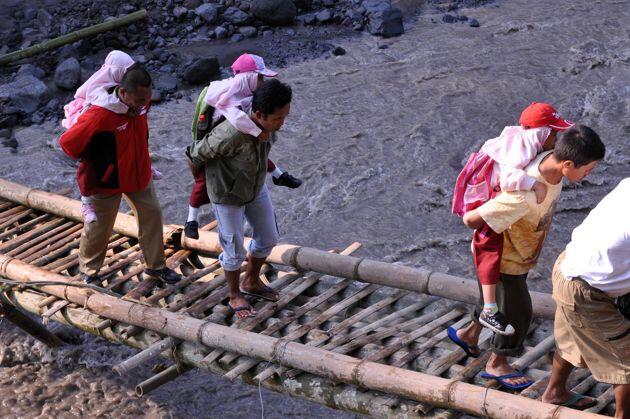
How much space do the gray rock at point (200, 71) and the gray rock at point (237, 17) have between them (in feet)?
3.84

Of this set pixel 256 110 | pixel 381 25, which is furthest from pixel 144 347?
pixel 381 25

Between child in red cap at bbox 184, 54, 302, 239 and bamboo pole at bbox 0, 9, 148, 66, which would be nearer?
child in red cap at bbox 184, 54, 302, 239

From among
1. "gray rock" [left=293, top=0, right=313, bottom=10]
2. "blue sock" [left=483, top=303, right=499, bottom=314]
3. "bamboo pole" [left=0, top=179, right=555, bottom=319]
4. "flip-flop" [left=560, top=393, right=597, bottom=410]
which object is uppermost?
"blue sock" [left=483, top=303, right=499, bottom=314]

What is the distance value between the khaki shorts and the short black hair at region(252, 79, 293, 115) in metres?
1.31

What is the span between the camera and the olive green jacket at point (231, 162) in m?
4.05

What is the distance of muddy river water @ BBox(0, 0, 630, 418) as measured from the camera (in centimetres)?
620

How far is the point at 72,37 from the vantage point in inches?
404

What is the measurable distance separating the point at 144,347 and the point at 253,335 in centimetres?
67

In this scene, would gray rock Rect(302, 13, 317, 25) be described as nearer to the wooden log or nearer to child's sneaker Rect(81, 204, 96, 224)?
child's sneaker Rect(81, 204, 96, 224)

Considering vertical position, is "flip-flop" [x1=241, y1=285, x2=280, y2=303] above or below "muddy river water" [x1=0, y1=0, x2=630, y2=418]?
above

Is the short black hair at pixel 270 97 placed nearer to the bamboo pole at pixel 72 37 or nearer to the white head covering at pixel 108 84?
the white head covering at pixel 108 84

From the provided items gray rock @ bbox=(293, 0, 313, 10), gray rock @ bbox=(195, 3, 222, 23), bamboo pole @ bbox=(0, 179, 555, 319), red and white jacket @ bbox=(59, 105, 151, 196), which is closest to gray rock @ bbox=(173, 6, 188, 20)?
gray rock @ bbox=(195, 3, 222, 23)

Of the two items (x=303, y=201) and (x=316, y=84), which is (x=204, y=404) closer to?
(x=303, y=201)

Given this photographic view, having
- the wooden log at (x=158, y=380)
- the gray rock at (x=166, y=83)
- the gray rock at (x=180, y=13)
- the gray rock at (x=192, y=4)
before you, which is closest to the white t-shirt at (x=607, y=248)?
the wooden log at (x=158, y=380)
